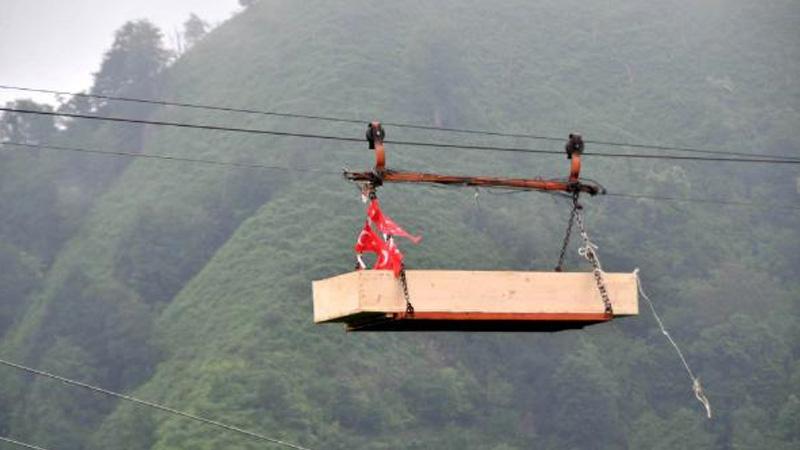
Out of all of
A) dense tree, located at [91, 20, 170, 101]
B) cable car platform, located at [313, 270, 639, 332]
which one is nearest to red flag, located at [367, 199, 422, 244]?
cable car platform, located at [313, 270, 639, 332]

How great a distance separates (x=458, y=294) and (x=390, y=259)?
404 millimetres

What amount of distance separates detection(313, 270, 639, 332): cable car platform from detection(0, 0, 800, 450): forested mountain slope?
1897 inches

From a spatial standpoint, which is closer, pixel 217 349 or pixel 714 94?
pixel 217 349

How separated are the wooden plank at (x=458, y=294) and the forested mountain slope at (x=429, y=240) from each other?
48.3 m

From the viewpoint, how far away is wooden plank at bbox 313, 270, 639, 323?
21.9 ft

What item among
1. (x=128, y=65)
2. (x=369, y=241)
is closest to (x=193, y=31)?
(x=128, y=65)

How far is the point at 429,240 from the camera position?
72.0 meters

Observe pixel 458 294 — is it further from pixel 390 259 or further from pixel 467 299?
pixel 390 259

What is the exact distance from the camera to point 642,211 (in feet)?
265

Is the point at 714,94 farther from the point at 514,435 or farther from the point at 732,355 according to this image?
the point at 514,435

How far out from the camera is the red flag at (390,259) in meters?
6.79

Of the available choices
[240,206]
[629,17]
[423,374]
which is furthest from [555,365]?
[629,17]

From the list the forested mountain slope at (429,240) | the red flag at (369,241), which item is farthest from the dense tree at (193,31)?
the red flag at (369,241)

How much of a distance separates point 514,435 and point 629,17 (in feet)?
173
